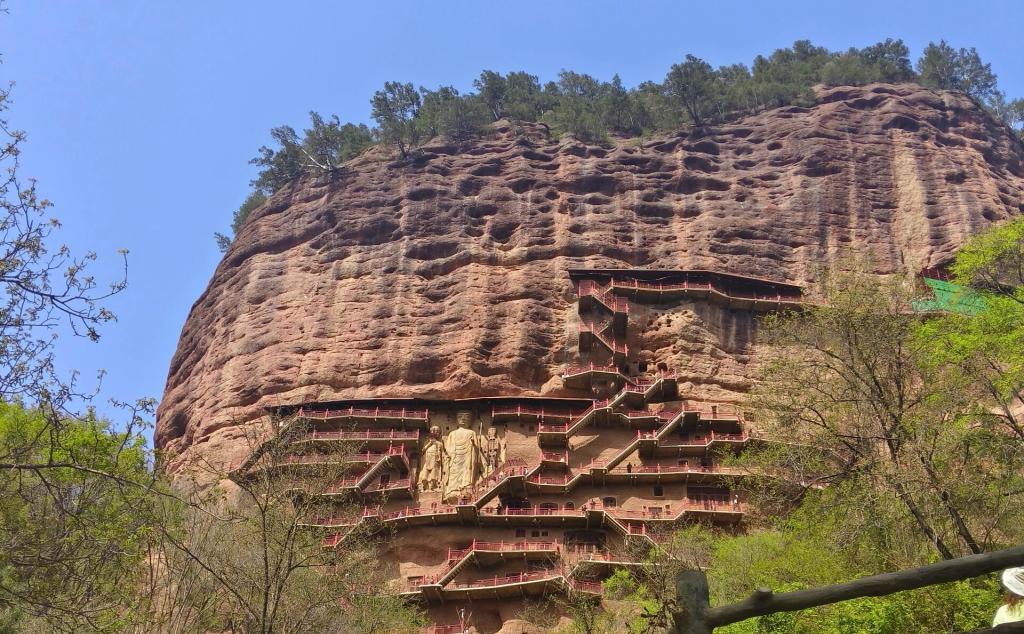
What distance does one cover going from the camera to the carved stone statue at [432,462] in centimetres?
3406

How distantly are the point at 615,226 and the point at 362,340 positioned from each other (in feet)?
45.0

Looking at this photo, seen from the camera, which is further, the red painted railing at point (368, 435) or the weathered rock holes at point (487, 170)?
the weathered rock holes at point (487, 170)

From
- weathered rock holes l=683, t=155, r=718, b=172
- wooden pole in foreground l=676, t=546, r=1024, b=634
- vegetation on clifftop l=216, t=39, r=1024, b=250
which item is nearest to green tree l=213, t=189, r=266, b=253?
vegetation on clifftop l=216, t=39, r=1024, b=250

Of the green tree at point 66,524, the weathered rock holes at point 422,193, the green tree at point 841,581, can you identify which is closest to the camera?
the green tree at point 66,524

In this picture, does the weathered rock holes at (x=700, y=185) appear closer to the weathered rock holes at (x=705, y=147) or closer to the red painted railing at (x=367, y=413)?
the weathered rock holes at (x=705, y=147)

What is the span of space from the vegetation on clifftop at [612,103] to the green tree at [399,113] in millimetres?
65

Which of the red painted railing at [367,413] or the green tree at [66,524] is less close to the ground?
the red painted railing at [367,413]

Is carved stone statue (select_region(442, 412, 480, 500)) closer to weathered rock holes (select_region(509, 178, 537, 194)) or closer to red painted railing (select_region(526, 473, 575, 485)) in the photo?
red painted railing (select_region(526, 473, 575, 485))

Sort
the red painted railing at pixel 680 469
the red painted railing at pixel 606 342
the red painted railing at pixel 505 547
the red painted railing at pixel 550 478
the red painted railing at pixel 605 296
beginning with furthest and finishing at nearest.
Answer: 1. the red painted railing at pixel 605 296
2. the red painted railing at pixel 606 342
3. the red painted railing at pixel 550 478
4. the red painted railing at pixel 680 469
5. the red painted railing at pixel 505 547

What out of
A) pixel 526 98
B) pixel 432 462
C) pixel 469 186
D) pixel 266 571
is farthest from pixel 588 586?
pixel 526 98

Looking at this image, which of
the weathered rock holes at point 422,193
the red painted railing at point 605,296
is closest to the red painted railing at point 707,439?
the red painted railing at point 605,296

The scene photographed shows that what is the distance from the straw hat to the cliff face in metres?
30.8

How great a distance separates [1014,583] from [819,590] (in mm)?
1201

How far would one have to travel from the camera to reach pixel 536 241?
4325 centimetres
